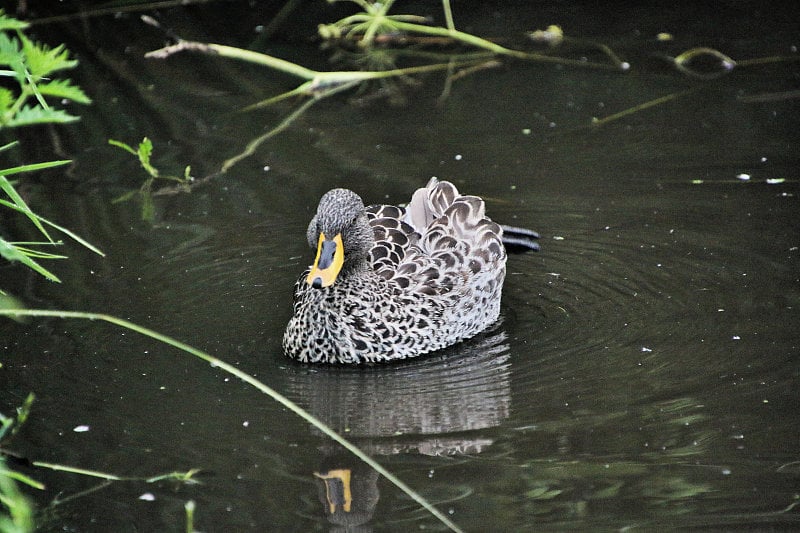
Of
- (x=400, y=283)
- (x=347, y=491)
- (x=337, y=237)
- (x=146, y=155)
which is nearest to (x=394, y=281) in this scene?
(x=400, y=283)

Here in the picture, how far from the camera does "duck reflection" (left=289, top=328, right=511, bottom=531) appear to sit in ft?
18.0

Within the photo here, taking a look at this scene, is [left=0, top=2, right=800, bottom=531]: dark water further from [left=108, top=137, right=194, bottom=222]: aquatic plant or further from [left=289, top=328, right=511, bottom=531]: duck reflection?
[left=108, top=137, right=194, bottom=222]: aquatic plant

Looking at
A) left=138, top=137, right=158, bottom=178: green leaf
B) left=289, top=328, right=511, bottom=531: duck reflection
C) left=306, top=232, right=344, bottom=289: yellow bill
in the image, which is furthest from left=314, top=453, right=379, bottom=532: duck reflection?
left=138, top=137, right=158, bottom=178: green leaf

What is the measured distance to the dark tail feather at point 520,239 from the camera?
25.5 ft

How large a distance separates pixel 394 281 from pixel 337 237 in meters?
0.60

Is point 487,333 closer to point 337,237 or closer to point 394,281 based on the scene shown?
point 394,281

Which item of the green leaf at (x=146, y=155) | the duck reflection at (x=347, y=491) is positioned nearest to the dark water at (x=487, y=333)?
the duck reflection at (x=347, y=491)

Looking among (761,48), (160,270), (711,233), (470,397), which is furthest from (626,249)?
(761,48)

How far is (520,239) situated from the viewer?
7781 millimetres

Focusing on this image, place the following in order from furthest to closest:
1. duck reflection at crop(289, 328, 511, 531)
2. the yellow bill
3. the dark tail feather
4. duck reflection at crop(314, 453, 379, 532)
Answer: the dark tail feather
the yellow bill
duck reflection at crop(289, 328, 511, 531)
duck reflection at crop(314, 453, 379, 532)

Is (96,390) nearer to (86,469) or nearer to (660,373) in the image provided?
(86,469)

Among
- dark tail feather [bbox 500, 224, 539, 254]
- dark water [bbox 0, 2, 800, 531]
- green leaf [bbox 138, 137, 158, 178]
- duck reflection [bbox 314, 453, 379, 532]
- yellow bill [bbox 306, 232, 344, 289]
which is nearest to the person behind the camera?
duck reflection [bbox 314, 453, 379, 532]

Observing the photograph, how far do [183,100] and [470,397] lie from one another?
622cm

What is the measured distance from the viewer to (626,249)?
8.04 m
